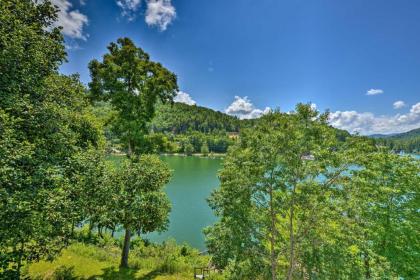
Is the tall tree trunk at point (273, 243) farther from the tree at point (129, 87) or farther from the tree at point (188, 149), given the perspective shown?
the tree at point (188, 149)

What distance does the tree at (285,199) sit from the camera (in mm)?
7207

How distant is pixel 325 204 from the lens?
7320mm

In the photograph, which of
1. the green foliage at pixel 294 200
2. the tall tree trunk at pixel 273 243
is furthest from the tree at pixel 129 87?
the tall tree trunk at pixel 273 243

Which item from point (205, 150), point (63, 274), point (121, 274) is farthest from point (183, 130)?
point (63, 274)

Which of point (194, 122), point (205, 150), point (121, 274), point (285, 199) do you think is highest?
point (194, 122)

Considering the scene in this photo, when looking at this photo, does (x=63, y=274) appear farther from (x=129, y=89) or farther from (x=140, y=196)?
(x=129, y=89)

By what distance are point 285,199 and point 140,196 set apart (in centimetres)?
694

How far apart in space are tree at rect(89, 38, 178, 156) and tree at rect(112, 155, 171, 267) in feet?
7.03

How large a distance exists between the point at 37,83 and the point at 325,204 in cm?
967

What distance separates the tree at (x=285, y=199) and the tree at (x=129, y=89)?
20.7 ft

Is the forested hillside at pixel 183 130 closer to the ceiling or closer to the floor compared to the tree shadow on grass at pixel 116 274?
closer to the ceiling

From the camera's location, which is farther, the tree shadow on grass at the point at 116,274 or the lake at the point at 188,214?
the lake at the point at 188,214

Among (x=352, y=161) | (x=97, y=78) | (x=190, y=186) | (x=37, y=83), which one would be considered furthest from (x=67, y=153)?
(x=190, y=186)

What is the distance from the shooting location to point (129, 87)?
1395 cm
